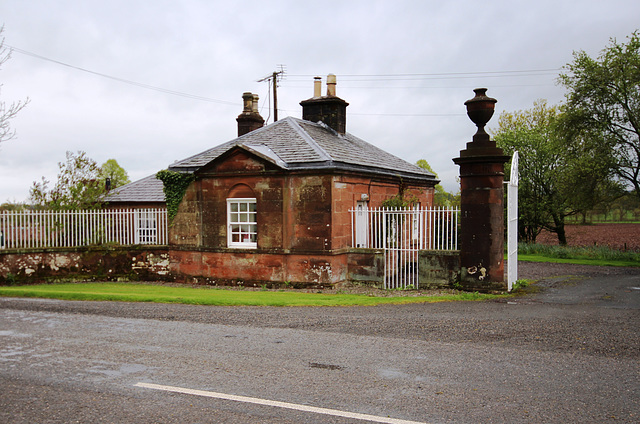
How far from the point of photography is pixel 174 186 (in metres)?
18.0

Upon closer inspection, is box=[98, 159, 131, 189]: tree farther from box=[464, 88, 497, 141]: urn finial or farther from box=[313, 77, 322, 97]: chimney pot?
box=[464, 88, 497, 141]: urn finial

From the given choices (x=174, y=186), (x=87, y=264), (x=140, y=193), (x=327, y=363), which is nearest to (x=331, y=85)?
(x=174, y=186)

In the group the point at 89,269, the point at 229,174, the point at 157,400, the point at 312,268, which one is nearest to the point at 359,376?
the point at 157,400

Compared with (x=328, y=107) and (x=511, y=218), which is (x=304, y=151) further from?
(x=511, y=218)

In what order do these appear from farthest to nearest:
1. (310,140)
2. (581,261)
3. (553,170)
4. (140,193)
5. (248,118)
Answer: (553,170) → (140,193) → (248,118) → (581,261) → (310,140)

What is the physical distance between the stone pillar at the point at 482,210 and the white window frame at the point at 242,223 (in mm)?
6700

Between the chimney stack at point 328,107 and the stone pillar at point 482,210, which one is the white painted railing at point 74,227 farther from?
the stone pillar at point 482,210

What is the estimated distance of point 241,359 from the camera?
6.84 metres

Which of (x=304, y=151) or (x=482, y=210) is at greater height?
(x=304, y=151)

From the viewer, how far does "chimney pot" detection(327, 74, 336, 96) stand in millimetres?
21652

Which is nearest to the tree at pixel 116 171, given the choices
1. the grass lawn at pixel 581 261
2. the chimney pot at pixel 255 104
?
the chimney pot at pixel 255 104

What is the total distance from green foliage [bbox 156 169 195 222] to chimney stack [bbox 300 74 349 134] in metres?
6.65

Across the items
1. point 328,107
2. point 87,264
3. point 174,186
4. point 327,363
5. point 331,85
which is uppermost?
point 331,85

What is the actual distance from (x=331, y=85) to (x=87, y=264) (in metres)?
11.9
